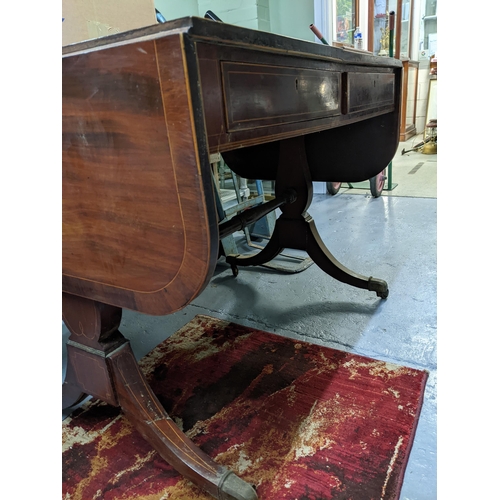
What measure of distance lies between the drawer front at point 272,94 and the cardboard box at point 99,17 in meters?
0.40

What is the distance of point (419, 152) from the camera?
5367 millimetres

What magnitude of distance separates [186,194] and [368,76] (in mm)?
846

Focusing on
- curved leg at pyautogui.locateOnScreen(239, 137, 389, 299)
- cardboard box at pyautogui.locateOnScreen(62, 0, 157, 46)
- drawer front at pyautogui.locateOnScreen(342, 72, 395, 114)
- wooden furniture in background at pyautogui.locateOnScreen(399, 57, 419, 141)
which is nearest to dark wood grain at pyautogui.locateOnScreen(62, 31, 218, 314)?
cardboard box at pyautogui.locateOnScreen(62, 0, 157, 46)

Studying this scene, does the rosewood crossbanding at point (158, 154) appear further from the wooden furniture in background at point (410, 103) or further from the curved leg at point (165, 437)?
the wooden furniture in background at point (410, 103)

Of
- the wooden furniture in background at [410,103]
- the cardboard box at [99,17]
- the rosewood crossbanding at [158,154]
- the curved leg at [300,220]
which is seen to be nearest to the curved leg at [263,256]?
the curved leg at [300,220]

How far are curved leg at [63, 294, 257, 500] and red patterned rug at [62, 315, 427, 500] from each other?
0.25ft

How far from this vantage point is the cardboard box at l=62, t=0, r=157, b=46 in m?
1.00

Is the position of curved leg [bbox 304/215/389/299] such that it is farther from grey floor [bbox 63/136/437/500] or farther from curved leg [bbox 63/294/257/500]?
curved leg [bbox 63/294/257/500]

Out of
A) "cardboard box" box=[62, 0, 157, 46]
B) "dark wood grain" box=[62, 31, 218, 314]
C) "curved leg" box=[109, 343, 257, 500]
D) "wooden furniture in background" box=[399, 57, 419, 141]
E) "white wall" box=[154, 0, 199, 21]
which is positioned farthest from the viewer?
"wooden furniture in background" box=[399, 57, 419, 141]

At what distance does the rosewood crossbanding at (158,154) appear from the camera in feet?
1.86

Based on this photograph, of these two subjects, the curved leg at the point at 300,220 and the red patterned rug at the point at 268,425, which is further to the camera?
the curved leg at the point at 300,220

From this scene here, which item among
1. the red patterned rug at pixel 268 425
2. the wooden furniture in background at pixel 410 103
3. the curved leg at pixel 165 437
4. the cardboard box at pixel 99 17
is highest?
the cardboard box at pixel 99 17

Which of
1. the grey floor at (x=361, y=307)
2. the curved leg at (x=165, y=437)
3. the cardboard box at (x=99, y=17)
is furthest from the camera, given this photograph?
the grey floor at (x=361, y=307)

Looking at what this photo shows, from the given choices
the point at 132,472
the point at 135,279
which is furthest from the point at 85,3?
the point at 132,472
